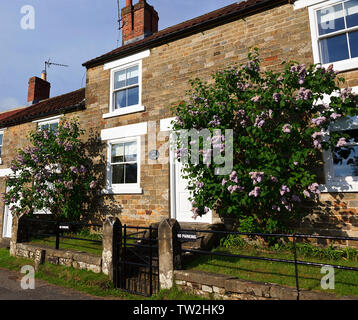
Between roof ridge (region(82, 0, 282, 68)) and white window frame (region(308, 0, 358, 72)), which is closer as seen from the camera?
white window frame (region(308, 0, 358, 72))

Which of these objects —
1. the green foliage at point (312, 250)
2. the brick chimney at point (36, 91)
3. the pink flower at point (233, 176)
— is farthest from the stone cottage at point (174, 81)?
the brick chimney at point (36, 91)

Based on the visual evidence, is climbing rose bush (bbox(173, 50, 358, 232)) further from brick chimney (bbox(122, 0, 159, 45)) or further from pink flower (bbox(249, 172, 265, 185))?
brick chimney (bbox(122, 0, 159, 45))

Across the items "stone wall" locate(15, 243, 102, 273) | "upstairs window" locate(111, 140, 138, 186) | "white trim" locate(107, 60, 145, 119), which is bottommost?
"stone wall" locate(15, 243, 102, 273)

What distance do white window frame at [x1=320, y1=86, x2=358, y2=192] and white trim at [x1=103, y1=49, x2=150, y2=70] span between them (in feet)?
18.8

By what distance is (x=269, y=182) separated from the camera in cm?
507

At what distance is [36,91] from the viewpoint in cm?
1578

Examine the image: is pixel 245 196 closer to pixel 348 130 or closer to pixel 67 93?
pixel 348 130

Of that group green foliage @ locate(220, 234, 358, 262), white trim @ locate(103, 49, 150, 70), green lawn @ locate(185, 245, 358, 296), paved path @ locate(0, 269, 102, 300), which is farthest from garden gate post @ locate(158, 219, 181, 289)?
white trim @ locate(103, 49, 150, 70)

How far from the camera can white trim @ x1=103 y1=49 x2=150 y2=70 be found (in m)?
8.55

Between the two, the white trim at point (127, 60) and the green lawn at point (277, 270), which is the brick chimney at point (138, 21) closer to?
the white trim at point (127, 60)

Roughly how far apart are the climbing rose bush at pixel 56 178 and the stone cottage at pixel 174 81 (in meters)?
0.73

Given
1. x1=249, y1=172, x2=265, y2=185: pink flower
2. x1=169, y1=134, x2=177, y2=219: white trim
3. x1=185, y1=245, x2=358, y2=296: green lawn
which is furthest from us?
x1=169, y1=134, x2=177, y2=219: white trim
